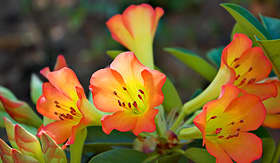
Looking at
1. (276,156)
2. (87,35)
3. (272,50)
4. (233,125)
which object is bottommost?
(87,35)

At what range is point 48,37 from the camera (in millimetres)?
3738

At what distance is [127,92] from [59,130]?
0.14m

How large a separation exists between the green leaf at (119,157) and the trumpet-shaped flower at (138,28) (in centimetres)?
18

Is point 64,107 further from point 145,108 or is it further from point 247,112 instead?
point 247,112

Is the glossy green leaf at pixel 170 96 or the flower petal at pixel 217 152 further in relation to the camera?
the glossy green leaf at pixel 170 96

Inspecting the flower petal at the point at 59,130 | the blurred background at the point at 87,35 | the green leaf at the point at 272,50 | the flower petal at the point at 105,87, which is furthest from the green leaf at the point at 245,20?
the blurred background at the point at 87,35

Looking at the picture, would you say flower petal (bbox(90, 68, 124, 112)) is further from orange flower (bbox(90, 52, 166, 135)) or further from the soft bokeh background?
the soft bokeh background


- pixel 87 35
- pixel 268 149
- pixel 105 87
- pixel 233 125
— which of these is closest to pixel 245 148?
pixel 233 125

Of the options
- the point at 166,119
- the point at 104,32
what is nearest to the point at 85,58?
the point at 104,32

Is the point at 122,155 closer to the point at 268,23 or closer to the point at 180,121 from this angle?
the point at 180,121

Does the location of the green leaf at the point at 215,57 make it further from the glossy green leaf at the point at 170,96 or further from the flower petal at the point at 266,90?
the flower petal at the point at 266,90

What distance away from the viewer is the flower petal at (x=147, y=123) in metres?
0.57

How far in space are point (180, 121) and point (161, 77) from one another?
22 centimetres

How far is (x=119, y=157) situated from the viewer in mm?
693
